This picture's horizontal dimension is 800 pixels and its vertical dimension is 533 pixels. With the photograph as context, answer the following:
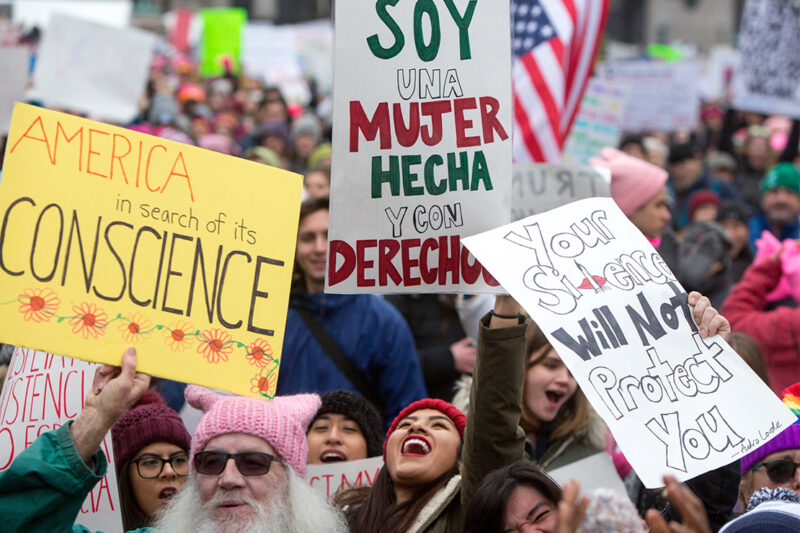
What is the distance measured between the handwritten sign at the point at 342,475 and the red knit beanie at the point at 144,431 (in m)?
0.44

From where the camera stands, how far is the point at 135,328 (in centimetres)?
302

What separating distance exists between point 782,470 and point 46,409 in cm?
224

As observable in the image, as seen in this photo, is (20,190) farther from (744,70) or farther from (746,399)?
(744,70)

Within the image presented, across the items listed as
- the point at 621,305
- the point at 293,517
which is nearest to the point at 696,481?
the point at 621,305

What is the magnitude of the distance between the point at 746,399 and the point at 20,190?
6.52 ft

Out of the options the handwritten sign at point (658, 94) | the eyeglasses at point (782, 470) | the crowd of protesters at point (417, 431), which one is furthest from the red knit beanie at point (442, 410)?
the handwritten sign at point (658, 94)

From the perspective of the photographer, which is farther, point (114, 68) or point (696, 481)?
point (114, 68)

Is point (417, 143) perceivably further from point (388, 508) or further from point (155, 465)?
point (155, 465)

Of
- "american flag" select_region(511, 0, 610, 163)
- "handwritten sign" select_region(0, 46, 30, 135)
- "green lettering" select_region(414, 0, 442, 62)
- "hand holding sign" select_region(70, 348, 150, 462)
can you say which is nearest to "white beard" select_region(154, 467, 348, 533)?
"hand holding sign" select_region(70, 348, 150, 462)

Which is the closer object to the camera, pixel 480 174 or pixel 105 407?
pixel 105 407

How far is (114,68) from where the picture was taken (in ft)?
30.0

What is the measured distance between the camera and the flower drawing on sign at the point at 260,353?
312 cm

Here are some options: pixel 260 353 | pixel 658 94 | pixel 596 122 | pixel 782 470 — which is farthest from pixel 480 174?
pixel 658 94

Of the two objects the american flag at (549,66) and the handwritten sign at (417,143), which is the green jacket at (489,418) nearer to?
the handwritten sign at (417,143)
